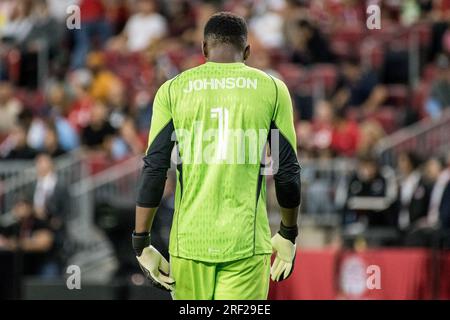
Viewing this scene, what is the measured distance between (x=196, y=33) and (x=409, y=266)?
8.54 m

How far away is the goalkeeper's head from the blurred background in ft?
18.4

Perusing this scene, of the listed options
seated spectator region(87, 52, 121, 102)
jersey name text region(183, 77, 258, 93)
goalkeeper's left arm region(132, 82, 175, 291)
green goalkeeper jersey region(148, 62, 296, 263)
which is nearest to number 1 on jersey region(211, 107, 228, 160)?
green goalkeeper jersey region(148, 62, 296, 263)

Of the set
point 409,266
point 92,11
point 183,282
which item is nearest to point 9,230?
point 409,266

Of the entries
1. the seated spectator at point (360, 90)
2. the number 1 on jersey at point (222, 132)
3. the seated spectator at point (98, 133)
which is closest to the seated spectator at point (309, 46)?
the seated spectator at point (360, 90)

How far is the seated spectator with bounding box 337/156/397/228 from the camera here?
1487 centimetres

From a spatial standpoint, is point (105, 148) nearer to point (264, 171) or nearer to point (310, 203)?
point (310, 203)

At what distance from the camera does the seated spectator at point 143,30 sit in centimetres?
2112

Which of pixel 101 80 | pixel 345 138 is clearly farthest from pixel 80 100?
pixel 345 138

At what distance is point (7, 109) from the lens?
1953cm

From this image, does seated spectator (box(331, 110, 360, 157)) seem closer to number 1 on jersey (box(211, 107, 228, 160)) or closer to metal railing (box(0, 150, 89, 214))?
metal railing (box(0, 150, 89, 214))

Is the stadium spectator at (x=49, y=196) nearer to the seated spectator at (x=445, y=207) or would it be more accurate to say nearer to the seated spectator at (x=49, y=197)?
the seated spectator at (x=49, y=197)

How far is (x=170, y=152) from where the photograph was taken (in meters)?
6.80

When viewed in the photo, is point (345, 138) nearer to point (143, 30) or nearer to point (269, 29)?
point (269, 29)

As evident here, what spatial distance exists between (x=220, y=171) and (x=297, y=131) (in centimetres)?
1064
